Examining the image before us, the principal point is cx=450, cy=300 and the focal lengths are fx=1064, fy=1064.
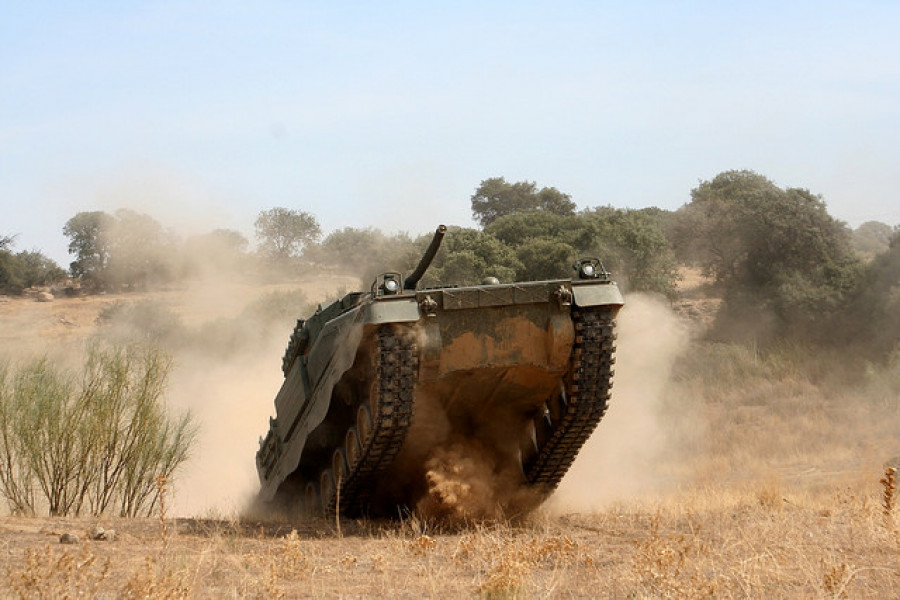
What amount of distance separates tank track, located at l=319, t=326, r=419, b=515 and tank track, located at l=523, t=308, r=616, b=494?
64.9 inches

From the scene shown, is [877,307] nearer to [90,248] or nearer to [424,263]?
[424,263]

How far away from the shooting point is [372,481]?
441 inches

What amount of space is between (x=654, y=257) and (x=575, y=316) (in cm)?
2107

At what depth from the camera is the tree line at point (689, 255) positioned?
92.5 ft

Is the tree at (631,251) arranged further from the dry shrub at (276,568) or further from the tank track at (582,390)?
the dry shrub at (276,568)

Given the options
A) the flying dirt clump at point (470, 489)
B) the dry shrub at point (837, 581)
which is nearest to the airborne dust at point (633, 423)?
the flying dirt clump at point (470, 489)

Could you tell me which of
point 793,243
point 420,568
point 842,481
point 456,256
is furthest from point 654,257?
point 420,568

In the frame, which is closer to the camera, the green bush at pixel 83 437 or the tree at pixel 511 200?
the green bush at pixel 83 437

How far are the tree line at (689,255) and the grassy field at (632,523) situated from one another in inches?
82.3

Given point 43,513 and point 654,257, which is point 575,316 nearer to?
point 43,513

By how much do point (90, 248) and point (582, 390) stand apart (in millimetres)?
37466

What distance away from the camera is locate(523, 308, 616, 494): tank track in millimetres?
10352

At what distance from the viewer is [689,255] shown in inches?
1421

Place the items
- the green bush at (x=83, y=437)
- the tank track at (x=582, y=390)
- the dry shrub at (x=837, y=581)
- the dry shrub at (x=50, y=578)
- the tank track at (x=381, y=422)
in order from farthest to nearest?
the green bush at (x=83, y=437) → the tank track at (x=582, y=390) → the tank track at (x=381, y=422) → the dry shrub at (x=837, y=581) → the dry shrub at (x=50, y=578)
